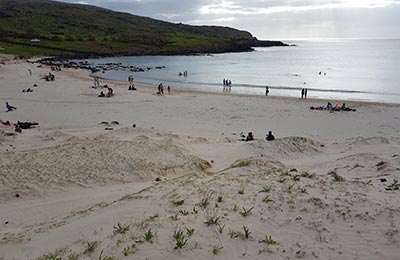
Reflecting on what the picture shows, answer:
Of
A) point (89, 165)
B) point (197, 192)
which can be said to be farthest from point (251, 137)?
point (197, 192)

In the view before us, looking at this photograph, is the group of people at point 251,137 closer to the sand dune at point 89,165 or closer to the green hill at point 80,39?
the sand dune at point 89,165

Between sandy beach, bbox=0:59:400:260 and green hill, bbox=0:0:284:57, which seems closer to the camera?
sandy beach, bbox=0:59:400:260

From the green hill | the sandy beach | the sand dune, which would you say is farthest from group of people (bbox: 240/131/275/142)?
the green hill

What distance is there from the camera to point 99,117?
28141 millimetres

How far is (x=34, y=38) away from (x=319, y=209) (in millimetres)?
132452

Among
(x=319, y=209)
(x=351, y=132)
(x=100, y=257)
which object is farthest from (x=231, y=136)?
(x=100, y=257)

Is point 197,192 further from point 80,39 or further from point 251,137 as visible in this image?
point 80,39

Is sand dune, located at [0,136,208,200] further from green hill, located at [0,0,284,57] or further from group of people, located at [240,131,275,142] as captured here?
green hill, located at [0,0,284,57]

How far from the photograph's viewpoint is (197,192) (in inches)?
405

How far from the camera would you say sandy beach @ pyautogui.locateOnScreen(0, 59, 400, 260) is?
7605mm

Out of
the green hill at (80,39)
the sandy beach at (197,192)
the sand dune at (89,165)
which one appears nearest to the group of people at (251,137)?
the sandy beach at (197,192)

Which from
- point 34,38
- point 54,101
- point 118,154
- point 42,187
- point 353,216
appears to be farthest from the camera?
point 34,38

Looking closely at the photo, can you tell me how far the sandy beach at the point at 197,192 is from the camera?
25.0ft

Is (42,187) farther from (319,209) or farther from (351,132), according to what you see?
(351,132)
